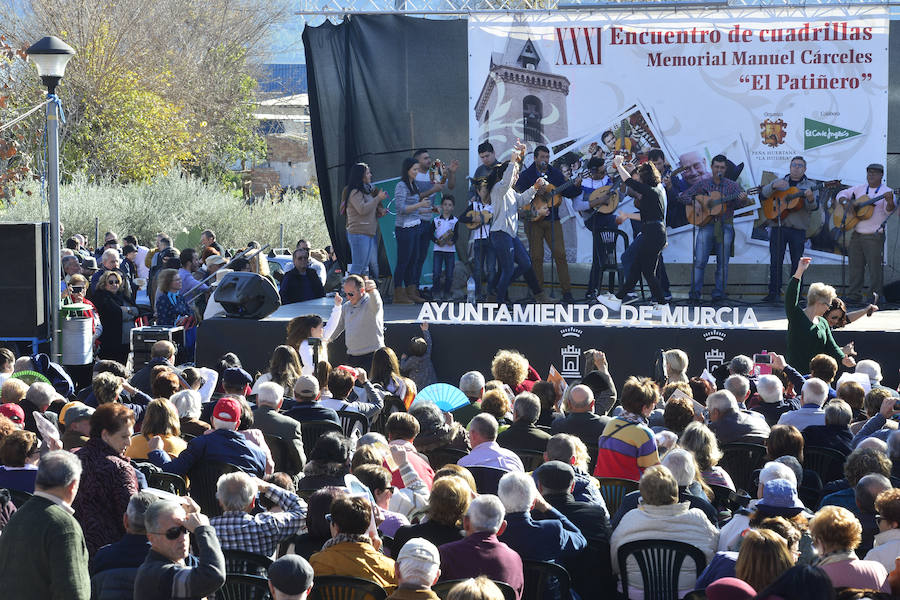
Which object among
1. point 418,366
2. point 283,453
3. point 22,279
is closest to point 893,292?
point 418,366

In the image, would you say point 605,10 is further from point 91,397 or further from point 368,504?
point 368,504

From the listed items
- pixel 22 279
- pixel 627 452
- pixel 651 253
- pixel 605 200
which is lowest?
pixel 627 452

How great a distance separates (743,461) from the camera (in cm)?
617

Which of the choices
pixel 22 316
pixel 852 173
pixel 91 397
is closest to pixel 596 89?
pixel 852 173

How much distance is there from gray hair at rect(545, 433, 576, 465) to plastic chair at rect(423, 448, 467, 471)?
81cm

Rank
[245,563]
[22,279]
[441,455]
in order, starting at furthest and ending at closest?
[22,279]
[441,455]
[245,563]

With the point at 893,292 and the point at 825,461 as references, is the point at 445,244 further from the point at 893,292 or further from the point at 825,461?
the point at 825,461

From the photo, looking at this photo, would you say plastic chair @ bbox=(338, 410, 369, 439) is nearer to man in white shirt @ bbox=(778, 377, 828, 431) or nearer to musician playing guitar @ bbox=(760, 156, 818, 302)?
man in white shirt @ bbox=(778, 377, 828, 431)

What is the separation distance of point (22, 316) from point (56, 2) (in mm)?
20748

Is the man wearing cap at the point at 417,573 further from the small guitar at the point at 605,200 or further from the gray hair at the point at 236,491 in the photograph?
the small guitar at the point at 605,200

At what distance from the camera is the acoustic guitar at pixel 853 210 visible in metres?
12.2

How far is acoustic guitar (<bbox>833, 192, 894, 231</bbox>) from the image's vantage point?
482 inches

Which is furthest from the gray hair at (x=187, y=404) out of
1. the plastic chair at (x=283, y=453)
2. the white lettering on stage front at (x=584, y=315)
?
the white lettering on stage front at (x=584, y=315)

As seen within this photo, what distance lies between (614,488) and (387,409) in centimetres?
241
